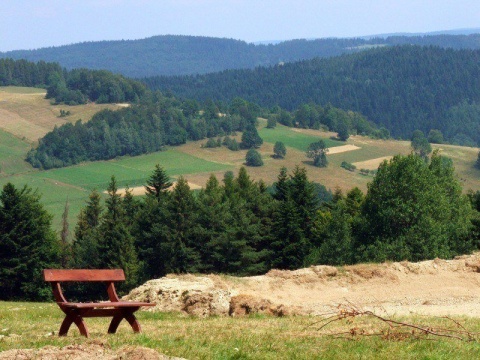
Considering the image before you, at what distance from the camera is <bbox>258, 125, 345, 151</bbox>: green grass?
17488 cm

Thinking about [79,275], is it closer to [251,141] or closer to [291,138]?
[251,141]

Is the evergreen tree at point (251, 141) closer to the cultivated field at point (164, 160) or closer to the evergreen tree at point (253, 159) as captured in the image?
the cultivated field at point (164, 160)

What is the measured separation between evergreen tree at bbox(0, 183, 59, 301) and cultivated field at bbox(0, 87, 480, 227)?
56785mm

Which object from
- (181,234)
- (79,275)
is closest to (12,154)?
(181,234)

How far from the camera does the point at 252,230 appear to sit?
2132 inches

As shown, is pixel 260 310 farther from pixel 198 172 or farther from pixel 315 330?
pixel 198 172

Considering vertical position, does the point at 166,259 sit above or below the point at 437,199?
below

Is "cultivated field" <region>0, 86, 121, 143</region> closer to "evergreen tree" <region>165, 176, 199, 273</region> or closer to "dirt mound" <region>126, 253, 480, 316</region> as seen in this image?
"evergreen tree" <region>165, 176, 199, 273</region>

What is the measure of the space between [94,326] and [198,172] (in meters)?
125

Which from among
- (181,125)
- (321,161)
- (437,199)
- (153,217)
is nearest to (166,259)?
(153,217)

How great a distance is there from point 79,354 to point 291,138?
175m

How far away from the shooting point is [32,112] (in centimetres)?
18362

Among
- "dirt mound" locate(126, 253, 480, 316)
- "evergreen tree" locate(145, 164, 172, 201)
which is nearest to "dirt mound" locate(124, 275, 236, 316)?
"dirt mound" locate(126, 253, 480, 316)

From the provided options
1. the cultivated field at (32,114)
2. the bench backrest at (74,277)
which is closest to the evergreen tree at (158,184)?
the bench backrest at (74,277)
